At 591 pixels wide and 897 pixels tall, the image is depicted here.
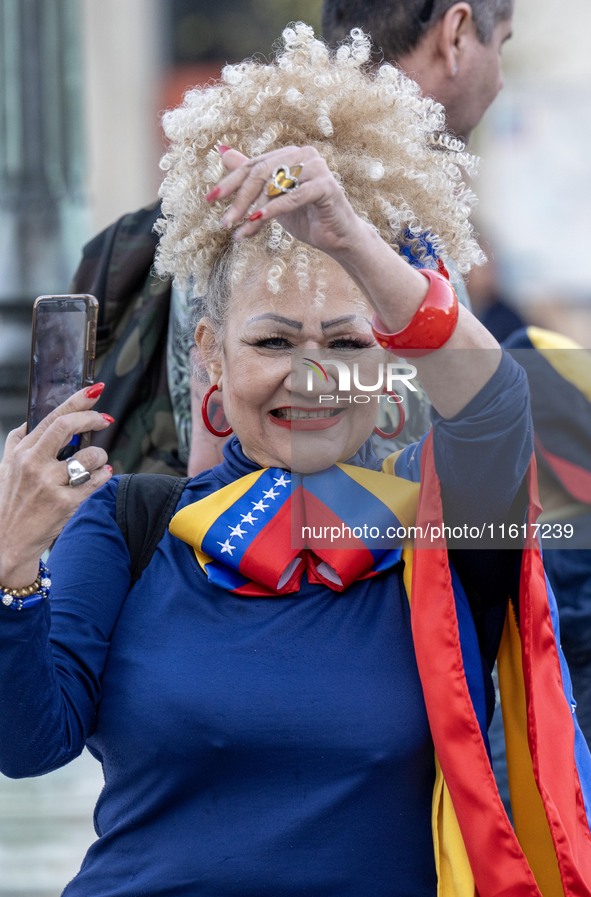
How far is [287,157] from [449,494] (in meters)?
0.62

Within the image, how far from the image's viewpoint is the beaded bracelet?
2074 millimetres

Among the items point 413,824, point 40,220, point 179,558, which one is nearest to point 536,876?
point 413,824

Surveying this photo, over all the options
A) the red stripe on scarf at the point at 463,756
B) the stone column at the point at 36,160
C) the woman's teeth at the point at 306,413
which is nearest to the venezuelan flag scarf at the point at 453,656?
→ the red stripe on scarf at the point at 463,756

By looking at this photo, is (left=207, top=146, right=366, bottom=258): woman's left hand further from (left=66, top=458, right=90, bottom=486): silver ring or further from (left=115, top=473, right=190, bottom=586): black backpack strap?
(left=115, top=473, right=190, bottom=586): black backpack strap

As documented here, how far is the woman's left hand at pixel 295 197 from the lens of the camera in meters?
1.88

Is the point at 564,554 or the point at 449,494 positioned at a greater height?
the point at 449,494

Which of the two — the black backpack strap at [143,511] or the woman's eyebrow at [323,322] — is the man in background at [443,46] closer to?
the woman's eyebrow at [323,322]

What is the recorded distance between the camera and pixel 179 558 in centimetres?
243

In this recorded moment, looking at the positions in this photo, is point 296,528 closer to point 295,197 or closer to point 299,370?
point 299,370

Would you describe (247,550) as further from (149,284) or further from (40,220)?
(40,220)

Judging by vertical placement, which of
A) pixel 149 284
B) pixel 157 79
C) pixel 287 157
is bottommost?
pixel 157 79

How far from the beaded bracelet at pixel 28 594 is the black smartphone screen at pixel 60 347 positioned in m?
0.27

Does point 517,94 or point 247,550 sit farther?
point 517,94

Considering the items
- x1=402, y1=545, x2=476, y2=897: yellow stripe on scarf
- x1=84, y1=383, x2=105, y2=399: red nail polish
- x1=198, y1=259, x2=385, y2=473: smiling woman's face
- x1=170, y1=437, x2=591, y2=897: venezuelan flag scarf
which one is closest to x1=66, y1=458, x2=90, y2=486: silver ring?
x1=84, y1=383, x2=105, y2=399: red nail polish
